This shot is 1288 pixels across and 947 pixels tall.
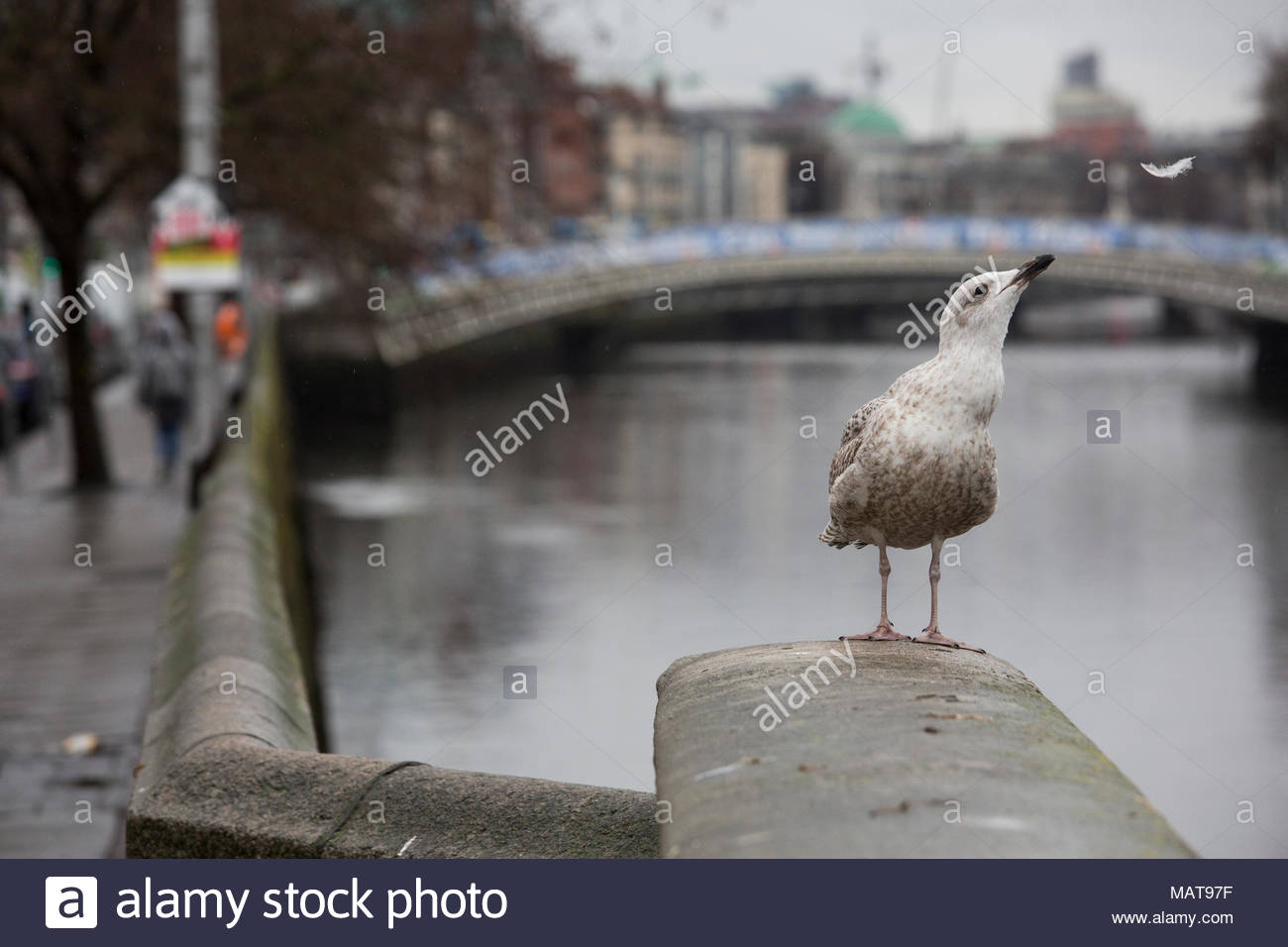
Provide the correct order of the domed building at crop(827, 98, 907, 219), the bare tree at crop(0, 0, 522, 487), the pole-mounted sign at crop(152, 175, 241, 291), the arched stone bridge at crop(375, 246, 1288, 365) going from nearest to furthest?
the pole-mounted sign at crop(152, 175, 241, 291) < the bare tree at crop(0, 0, 522, 487) < the arched stone bridge at crop(375, 246, 1288, 365) < the domed building at crop(827, 98, 907, 219)

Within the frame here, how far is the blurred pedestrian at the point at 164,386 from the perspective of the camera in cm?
1955

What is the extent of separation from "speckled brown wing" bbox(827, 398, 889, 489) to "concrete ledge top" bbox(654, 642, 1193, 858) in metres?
0.74

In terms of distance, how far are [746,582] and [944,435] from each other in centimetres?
1416

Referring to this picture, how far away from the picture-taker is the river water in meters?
12.1

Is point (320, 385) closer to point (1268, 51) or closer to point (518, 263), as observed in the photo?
point (518, 263)

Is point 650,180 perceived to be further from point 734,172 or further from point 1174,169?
point 1174,169

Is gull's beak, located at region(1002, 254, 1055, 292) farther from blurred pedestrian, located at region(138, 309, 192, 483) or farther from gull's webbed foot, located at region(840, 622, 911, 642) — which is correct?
blurred pedestrian, located at region(138, 309, 192, 483)

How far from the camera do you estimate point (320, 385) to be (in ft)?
109

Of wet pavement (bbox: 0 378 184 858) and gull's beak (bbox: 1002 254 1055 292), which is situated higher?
gull's beak (bbox: 1002 254 1055 292)

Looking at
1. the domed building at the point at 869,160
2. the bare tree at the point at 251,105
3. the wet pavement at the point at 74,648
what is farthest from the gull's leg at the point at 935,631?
the domed building at the point at 869,160

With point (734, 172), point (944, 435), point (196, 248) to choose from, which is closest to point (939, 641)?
point (944, 435)

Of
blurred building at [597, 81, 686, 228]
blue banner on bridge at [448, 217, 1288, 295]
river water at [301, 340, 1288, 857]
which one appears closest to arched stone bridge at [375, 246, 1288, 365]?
blue banner on bridge at [448, 217, 1288, 295]

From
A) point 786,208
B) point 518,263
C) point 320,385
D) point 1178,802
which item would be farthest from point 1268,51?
point 786,208

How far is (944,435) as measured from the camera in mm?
3898
